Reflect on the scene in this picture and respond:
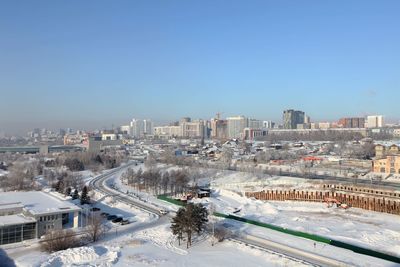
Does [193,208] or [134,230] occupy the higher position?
[193,208]

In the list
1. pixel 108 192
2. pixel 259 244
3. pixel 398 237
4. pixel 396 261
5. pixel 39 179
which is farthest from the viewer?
pixel 39 179

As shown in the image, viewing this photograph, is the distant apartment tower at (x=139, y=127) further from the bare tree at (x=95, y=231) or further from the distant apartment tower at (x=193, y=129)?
the bare tree at (x=95, y=231)

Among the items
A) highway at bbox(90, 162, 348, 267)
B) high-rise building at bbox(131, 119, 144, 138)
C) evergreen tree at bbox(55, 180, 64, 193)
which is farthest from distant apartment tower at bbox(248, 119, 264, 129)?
highway at bbox(90, 162, 348, 267)

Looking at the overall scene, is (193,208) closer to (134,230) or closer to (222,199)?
(134,230)

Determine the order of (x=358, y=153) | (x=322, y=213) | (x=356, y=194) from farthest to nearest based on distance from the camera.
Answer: (x=358, y=153) → (x=356, y=194) → (x=322, y=213)

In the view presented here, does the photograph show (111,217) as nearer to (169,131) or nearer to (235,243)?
(235,243)

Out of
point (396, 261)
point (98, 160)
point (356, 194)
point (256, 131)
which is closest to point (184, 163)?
point (98, 160)
